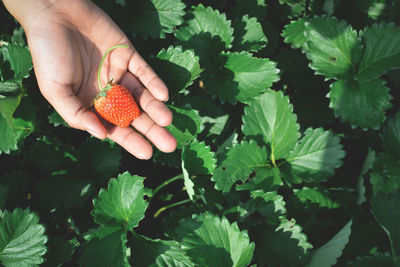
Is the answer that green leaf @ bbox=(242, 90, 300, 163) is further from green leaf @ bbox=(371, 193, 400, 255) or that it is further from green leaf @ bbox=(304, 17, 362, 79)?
green leaf @ bbox=(371, 193, 400, 255)

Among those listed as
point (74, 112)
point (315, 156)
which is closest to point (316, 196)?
point (315, 156)

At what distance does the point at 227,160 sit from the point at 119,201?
0.50 m

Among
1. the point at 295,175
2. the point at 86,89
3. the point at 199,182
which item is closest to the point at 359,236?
the point at 295,175

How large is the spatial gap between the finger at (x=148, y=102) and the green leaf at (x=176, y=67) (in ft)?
0.41

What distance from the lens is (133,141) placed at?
1535 mm

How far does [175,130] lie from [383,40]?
1.07m

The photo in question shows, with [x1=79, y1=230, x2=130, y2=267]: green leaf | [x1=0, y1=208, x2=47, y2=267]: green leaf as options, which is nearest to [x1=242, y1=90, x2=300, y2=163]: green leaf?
[x1=79, y1=230, x2=130, y2=267]: green leaf

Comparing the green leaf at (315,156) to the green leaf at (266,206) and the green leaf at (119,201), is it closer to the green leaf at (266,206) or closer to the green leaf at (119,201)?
the green leaf at (266,206)

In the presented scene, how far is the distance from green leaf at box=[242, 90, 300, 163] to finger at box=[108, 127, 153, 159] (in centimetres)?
46

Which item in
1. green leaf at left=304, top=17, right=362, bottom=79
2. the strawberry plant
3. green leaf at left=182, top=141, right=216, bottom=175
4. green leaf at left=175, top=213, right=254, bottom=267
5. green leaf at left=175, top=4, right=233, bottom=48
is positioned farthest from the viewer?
green leaf at left=175, top=4, right=233, bottom=48

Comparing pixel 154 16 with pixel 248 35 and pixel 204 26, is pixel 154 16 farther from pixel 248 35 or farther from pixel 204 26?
pixel 248 35

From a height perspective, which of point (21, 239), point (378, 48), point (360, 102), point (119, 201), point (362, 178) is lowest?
point (21, 239)

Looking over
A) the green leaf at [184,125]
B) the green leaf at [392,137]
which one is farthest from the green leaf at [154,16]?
the green leaf at [392,137]

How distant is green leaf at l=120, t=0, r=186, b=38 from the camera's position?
176 cm
